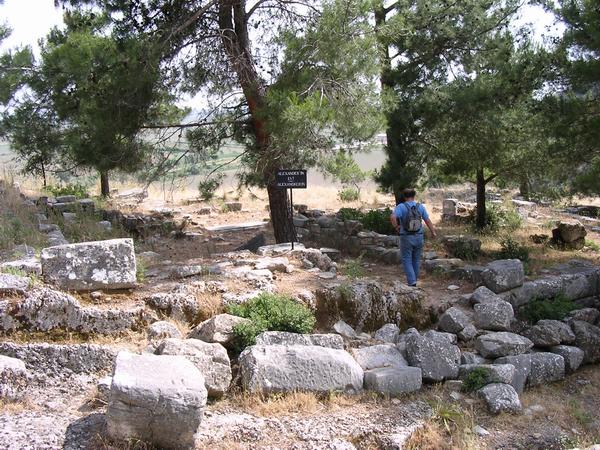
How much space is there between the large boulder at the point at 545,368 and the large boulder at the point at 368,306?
1658 mm

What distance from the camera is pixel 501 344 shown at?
7.60 metres

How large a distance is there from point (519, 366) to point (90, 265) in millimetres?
5247

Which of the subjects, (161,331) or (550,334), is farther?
(550,334)

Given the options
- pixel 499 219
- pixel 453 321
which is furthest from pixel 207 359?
Answer: pixel 499 219

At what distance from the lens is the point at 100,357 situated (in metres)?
6.30

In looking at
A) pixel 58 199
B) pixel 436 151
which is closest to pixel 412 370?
pixel 436 151

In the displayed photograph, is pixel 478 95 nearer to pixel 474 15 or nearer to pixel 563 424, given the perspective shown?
pixel 474 15

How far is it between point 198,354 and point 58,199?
12.5 metres

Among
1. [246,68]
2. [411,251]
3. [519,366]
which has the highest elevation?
[246,68]

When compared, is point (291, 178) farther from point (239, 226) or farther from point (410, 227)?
point (239, 226)

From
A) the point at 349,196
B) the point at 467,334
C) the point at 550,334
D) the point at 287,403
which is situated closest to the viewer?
the point at 287,403

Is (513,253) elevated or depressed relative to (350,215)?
depressed

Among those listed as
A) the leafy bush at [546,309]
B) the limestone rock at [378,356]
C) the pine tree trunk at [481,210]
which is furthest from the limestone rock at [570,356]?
the pine tree trunk at [481,210]

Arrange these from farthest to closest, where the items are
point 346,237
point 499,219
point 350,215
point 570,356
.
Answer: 1. point 499,219
2. point 350,215
3. point 346,237
4. point 570,356
